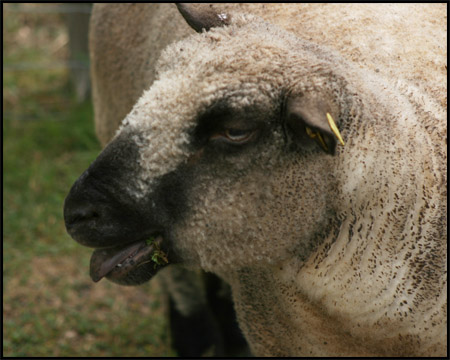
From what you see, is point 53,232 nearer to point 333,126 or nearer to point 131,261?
point 131,261

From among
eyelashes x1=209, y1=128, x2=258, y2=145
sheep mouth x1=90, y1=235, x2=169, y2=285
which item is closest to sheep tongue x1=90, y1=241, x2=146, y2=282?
sheep mouth x1=90, y1=235, x2=169, y2=285

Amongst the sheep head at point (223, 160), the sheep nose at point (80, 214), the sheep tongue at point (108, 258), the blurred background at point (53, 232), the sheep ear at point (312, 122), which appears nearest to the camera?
the sheep ear at point (312, 122)

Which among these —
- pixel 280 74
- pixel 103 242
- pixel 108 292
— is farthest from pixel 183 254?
pixel 108 292

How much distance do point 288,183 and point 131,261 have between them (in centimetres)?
71

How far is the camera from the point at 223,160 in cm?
240

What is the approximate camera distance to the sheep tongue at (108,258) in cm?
260

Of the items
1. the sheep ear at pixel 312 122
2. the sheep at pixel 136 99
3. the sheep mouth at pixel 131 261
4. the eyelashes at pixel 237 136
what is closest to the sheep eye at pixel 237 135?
the eyelashes at pixel 237 136

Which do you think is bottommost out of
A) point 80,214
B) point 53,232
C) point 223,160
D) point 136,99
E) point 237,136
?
point 53,232

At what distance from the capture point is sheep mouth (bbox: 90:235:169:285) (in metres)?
2.58

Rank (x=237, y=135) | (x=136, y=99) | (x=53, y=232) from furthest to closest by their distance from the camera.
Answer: (x=53, y=232) < (x=136, y=99) < (x=237, y=135)

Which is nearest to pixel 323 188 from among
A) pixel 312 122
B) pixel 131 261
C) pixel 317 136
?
pixel 317 136

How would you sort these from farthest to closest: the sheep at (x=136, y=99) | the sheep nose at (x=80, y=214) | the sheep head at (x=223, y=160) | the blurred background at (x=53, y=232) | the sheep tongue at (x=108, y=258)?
the blurred background at (x=53, y=232)
the sheep at (x=136, y=99)
the sheep tongue at (x=108, y=258)
the sheep nose at (x=80, y=214)
the sheep head at (x=223, y=160)

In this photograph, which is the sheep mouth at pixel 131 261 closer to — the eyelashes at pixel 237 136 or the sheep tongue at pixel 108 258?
the sheep tongue at pixel 108 258

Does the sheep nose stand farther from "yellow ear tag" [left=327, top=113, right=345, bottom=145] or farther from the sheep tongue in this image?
"yellow ear tag" [left=327, top=113, right=345, bottom=145]
